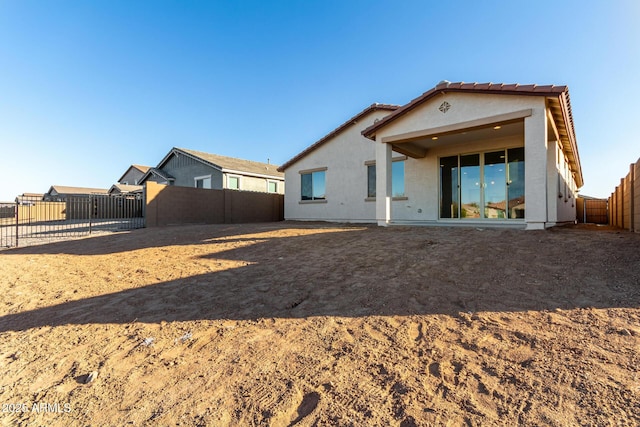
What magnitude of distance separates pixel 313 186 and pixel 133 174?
33262 millimetres

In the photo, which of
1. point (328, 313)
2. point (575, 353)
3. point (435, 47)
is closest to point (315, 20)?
point (435, 47)

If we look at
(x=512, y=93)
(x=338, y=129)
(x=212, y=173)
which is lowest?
(x=212, y=173)

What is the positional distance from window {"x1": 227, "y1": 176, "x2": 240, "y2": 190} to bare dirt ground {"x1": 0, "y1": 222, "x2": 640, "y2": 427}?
15.7 m

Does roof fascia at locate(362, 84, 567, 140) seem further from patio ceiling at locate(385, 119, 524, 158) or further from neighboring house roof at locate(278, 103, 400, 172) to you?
neighboring house roof at locate(278, 103, 400, 172)

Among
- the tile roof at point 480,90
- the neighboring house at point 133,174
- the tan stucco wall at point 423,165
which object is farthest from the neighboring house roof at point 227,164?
the neighboring house at point 133,174

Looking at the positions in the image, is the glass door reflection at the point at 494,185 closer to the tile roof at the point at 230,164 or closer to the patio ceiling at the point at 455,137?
the patio ceiling at the point at 455,137

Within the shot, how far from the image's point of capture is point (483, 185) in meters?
9.85

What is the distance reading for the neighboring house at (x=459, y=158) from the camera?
728 centimetres

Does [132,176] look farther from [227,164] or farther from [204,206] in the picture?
[204,206]

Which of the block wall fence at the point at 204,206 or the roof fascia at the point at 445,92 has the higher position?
the roof fascia at the point at 445,92

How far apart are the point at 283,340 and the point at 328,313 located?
0.67 metres

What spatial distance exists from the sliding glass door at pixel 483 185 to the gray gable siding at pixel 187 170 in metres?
15.0

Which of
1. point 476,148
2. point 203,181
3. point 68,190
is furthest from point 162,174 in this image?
point 68,190

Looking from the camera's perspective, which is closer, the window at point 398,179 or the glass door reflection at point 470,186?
the glass door reflection at point 470,186
